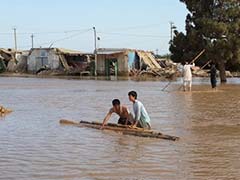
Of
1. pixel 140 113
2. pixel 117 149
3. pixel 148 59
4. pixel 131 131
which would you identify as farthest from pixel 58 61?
pixel 117 149

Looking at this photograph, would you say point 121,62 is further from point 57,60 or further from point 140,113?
point 140,113

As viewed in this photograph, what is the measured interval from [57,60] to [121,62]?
29.8 feet

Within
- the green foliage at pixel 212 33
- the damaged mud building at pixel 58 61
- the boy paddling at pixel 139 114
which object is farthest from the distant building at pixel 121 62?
the boy paddling at pixel 139 114

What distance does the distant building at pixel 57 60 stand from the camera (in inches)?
2403

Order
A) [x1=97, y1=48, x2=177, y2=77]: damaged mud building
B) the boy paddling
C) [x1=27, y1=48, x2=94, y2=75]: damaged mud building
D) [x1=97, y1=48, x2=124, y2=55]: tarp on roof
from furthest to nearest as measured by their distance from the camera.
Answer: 1. [x1=27, y1=48, x2=94, y2=75]: damaged mud building
2. [x1=97, y1=48, x2=124, y2=55]: tarp on roof
3. [x1=97, y1=48, x2=177, y2=77]: damaged mud building
4. the boy paddling

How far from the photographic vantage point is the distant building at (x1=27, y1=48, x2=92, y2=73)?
6103 centimetres

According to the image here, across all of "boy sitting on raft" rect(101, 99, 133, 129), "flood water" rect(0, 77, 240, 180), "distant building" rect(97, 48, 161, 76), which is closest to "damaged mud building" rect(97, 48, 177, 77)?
"distant building" rect(97, 48, 161, 76)

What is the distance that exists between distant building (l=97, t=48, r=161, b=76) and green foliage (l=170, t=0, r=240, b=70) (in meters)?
20.0

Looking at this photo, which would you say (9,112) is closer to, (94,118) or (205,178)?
(94,118)

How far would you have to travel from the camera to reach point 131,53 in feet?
187

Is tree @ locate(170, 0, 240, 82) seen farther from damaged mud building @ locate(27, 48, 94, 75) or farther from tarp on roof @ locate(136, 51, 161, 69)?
damaged mud building @ locate(27, 48, 94, 75)

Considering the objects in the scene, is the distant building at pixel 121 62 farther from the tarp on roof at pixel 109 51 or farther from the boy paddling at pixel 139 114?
the boy paddling at pixel 139 114

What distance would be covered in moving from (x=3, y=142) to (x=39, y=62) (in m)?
52.5

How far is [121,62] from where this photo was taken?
5603cm
